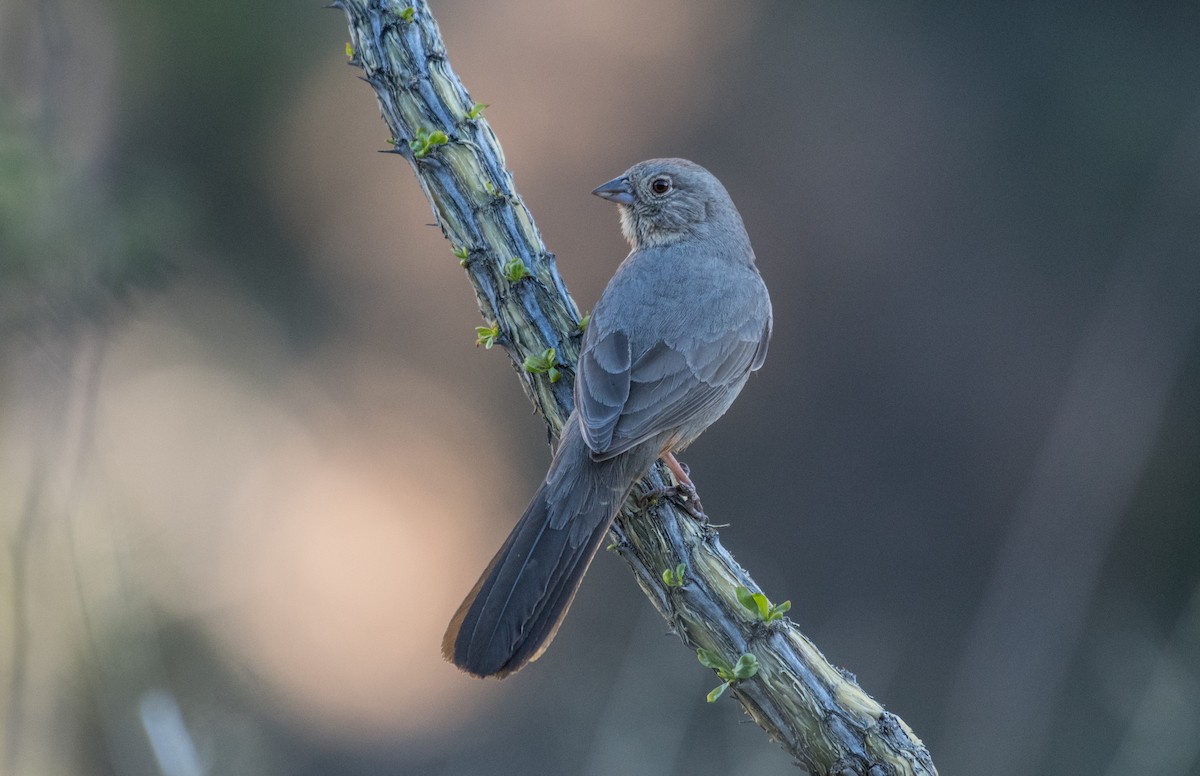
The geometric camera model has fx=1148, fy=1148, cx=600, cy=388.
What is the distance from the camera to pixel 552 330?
12.1 ft

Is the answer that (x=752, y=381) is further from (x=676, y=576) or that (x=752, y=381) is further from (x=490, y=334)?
(x=676, y=576)

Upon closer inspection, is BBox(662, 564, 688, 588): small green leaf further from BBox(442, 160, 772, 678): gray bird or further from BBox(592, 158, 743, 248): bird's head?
BBox(592, 158, 743, 248): bird's head

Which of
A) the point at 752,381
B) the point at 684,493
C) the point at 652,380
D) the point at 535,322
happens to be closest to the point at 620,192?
the point at 652,380

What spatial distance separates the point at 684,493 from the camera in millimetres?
3789

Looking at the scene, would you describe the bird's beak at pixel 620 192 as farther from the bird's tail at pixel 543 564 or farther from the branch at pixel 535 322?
the bird's tail at pixel 543 564

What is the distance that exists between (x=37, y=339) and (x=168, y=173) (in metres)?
5.17

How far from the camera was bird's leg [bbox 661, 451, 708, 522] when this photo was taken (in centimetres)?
362

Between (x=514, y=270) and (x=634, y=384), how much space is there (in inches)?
27.0

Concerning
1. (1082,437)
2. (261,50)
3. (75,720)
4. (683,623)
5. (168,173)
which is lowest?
(75,720)

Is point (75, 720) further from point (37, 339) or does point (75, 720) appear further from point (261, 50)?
point (261, 50)

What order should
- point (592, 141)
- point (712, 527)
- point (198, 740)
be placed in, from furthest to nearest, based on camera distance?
point (592, 141) < point (198, 740) < point (712, 527)

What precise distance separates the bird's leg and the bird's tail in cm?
13

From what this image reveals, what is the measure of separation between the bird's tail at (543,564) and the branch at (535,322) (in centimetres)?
12

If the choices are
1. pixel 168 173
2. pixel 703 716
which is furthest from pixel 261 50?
pixel 703 716
